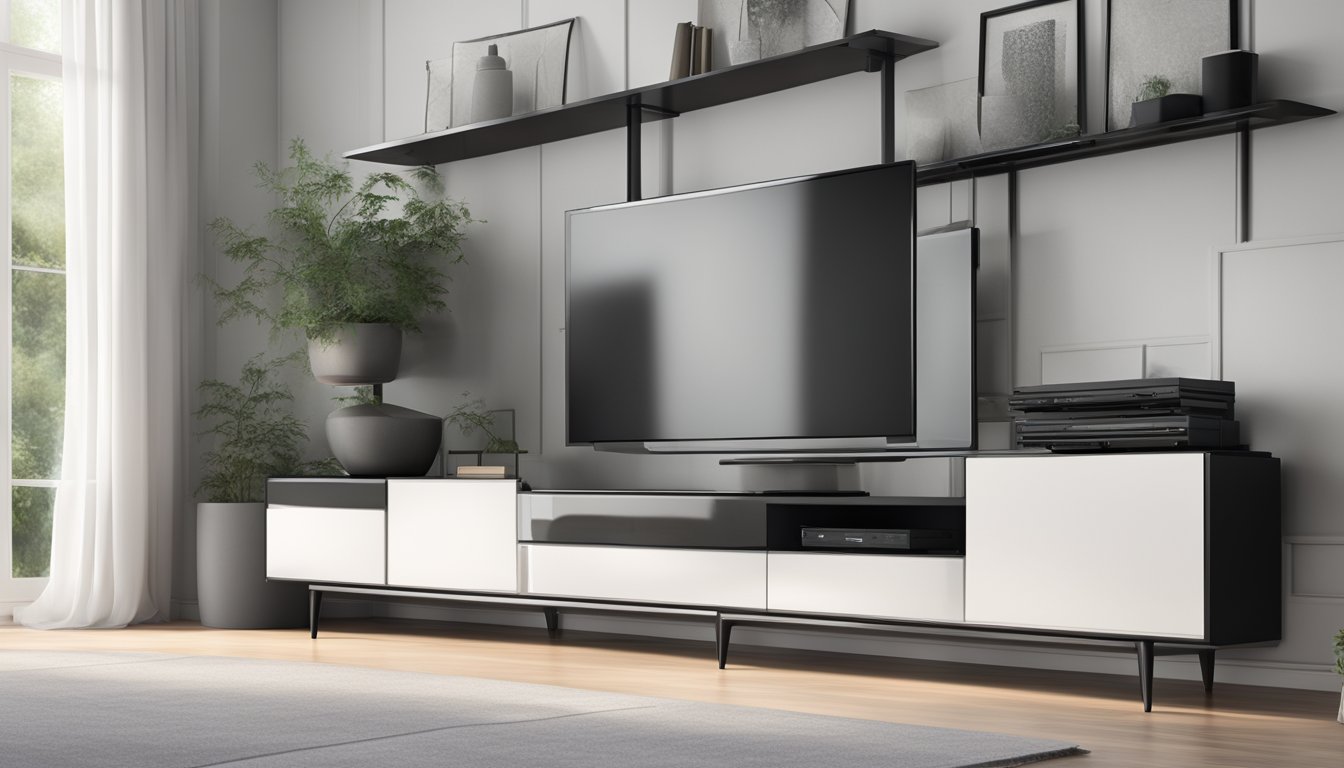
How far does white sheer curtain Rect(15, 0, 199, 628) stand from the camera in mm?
5641

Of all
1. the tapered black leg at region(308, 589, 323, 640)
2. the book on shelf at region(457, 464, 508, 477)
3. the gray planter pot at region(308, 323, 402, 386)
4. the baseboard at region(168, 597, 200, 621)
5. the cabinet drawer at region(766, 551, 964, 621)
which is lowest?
the baseboard at region(168, 597, 200, 621)

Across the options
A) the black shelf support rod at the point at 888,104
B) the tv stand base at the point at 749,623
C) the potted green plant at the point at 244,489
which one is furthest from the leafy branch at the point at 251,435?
the black shelf support rod at the point at 888,104

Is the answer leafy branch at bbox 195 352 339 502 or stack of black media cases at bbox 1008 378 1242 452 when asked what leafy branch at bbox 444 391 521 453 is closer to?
Answer: leafy branch at bbox 195 352 339 502

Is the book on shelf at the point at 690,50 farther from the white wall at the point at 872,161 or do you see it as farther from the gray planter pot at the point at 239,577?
the gray planter pot at the point at 239,577

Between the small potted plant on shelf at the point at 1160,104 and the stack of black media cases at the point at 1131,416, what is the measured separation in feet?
2.10

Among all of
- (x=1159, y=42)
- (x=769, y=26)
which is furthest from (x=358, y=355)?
(x=1159, y=42)

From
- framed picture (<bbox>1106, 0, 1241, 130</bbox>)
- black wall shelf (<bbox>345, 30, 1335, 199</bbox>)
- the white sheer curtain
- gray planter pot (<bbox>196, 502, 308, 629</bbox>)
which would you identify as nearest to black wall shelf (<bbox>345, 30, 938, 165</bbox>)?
black wall shelf (<bbox>345, 30, 1335, 199</bbox>)

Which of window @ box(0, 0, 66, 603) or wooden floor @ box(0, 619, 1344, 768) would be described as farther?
window @ box(0, 0, 66, 603)

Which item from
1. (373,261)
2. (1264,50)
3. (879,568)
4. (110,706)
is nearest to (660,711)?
(879,568)

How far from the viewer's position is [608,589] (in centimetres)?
432

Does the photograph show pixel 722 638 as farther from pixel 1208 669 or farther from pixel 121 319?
pixel 121 319

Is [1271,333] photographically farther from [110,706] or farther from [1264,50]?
[110,706]

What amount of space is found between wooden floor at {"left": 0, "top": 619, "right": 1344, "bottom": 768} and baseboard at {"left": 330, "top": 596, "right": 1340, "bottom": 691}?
44 millimetres

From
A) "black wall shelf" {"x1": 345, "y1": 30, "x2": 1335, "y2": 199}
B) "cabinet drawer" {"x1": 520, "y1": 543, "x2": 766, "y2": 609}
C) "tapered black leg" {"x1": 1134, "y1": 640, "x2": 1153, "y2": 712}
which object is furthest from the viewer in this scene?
"cabinet drawer" {"x1": 520, "y1": 543, "x2": 766, "y2": 609}
